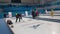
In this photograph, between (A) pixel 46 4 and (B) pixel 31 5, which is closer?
(A) pixel 46 4

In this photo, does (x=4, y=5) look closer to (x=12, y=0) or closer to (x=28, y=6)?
(x=12, y=0)

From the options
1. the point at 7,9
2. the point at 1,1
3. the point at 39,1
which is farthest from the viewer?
the point at 39,1

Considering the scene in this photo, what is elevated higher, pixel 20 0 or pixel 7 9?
pixel 20 0

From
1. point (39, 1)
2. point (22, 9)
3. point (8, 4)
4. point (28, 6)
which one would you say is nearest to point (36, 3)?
point (39, 1)

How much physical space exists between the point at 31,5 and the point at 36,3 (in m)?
1.62

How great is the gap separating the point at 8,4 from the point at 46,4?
7.43 metres

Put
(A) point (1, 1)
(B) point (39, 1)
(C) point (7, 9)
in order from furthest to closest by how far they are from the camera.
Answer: (B) point (39, 1) → (A) point (1, 1) → (C) point (7, 9)

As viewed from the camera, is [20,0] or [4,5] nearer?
[4,5]

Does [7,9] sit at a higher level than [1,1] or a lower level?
lower

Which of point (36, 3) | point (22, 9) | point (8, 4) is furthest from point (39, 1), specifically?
point (8, 4)

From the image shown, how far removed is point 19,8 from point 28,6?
216 centimetres

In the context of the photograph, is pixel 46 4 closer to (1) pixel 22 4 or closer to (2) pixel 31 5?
(2) pixel 31 5

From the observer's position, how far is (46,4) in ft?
77.6

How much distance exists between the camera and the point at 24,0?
26.5m
